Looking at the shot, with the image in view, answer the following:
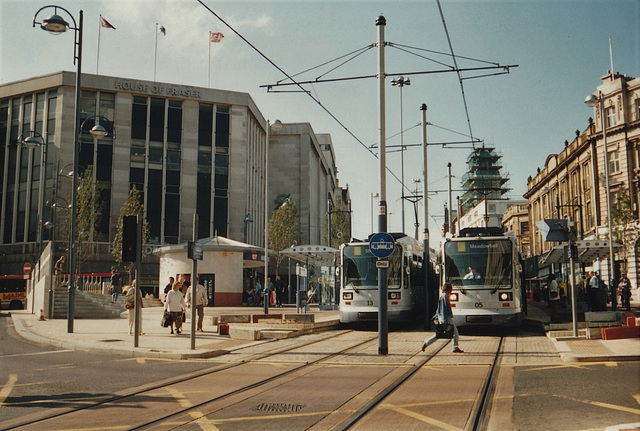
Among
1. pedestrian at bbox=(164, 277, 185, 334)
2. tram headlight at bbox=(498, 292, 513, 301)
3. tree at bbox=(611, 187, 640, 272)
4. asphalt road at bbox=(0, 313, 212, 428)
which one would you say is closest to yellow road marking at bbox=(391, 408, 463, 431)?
asphalt road at bbox=(0, 313, 212, 428)

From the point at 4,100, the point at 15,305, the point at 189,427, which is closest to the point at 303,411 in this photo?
the point at 189,427

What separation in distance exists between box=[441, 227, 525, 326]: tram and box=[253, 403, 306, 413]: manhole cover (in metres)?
11.5

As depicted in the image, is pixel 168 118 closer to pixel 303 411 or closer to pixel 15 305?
pixel 15 305

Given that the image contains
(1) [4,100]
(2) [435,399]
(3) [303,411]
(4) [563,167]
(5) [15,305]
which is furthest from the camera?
(4) [563,167]

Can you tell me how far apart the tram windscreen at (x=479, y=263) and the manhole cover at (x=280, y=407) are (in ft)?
39.2

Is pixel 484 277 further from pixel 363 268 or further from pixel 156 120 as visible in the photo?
pixel 156 120

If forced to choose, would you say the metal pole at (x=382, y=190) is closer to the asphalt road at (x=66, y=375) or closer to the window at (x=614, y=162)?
the asphalt road at (x=66, y=375)

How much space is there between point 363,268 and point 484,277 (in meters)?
4.24

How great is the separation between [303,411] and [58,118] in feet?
184

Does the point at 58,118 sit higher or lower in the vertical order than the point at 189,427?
higher

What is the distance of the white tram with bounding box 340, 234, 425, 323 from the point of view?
21.2m

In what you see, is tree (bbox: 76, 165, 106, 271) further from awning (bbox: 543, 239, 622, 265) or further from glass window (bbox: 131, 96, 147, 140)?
awning (bbox: 543, 239, 622, 265)

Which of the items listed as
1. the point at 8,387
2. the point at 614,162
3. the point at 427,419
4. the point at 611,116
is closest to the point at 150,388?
the point at 8,387

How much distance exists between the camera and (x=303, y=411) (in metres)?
7.71
